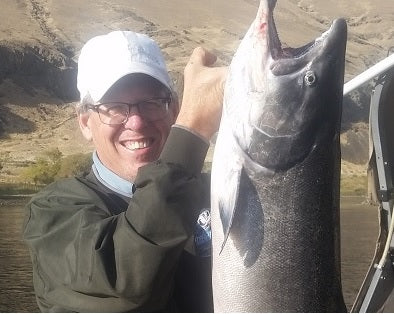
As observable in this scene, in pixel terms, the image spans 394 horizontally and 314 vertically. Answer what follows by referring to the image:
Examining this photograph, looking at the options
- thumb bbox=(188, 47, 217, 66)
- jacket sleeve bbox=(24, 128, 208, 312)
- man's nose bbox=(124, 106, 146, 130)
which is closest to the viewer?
jacket sleeve bbox=(24, 128, 208, 312)

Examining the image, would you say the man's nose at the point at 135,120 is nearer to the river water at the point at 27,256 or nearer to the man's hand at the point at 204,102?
the man's hand at the point at 204,102

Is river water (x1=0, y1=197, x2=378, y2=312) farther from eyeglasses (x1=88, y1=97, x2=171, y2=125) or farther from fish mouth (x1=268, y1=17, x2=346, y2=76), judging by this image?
fish mouth (x1=268, y1=17, x2=346, y2=76)

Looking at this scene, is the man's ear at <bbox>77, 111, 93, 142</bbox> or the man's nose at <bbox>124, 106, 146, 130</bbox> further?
the man's ear at <bbox>77, 111, 93, 142</bbox>

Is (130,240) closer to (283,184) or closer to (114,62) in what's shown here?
(283,184)

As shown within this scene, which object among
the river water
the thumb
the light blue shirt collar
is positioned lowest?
the river water

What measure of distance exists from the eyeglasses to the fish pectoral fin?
491 mm

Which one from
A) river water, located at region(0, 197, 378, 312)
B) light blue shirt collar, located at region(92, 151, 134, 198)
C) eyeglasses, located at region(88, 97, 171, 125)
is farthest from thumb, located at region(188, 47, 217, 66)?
river water, located at region(0, 197, 378, 312)

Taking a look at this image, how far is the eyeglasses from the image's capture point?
2.62 meters

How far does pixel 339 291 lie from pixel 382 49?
7126cm

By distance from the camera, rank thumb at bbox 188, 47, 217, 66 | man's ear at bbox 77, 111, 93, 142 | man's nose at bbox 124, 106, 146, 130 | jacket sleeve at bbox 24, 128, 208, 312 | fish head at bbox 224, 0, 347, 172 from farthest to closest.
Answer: man's ear at bbox 77, 111, 93, 142 → man's nose at bbox 124, 106, 146, 130 → thumb at bbox 188, 47, 217, 66 → fish head at bbox 224, 0, 347, 172 → jacket sleeve at bbox 24, 128, 208, 312

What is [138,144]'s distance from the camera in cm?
262

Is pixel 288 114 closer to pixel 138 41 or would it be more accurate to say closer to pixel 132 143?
pixel 132 143

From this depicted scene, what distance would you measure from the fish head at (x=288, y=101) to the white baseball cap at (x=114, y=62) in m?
0.56

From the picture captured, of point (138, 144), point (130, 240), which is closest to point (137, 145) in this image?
point (138, 144)
